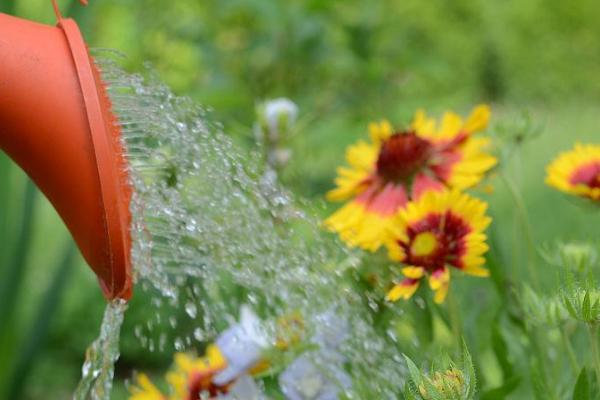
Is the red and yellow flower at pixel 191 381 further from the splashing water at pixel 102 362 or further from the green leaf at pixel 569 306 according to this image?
the green leaf at pixel 569 306

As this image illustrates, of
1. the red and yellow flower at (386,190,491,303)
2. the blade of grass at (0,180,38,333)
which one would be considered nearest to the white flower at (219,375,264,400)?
the red and yellow flower at (386,190,491,303)

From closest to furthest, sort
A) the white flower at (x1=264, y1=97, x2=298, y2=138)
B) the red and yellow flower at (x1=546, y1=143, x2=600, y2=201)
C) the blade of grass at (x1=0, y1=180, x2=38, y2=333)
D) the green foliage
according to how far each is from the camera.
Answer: the green foliage
the red and yellow flower at (x1=546, y1=143, x2=600, y2=201)
the white flower at (x1=264, y1=97, x2=298, y2=138)
the blade of grass at (x1=0, y1=180, x2=38, y2=333)

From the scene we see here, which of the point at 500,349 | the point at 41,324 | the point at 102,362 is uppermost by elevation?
the point at 500,349

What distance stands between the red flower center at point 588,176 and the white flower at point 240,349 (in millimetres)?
283

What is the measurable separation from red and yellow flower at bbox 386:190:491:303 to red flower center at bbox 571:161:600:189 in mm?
134

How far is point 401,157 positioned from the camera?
87cm

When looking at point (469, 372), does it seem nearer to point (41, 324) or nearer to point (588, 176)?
point (588, 176)

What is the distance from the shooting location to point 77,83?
2.06 feet

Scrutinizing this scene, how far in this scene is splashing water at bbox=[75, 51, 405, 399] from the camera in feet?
2.44

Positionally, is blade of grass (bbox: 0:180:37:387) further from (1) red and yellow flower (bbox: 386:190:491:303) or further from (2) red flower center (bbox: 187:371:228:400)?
(1) red and yellow flower (bbox: 386:190:491:303)

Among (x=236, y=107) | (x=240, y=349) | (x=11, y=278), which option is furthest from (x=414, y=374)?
(x=236, y=107)

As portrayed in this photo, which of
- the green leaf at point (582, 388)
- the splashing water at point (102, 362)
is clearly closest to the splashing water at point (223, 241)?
the splashing water at point (102, 362)

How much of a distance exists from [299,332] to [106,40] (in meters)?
2.57

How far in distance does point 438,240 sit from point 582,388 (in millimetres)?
149
